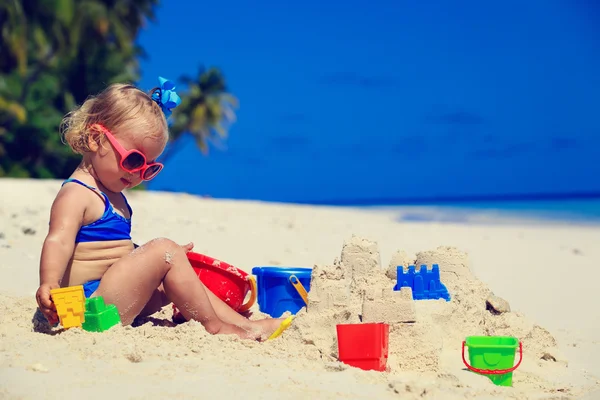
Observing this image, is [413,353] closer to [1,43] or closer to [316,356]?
[316,356]

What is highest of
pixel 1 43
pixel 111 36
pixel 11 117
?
pixel 111 36

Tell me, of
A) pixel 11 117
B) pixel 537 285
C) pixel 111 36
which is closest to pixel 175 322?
pixel 537 285

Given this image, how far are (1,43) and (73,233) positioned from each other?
21.1m

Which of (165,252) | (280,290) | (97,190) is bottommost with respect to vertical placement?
(280,290)

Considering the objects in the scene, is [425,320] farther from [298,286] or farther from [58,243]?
[58,243]

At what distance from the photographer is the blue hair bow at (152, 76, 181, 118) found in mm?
3727

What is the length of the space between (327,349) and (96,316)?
97 centimetres

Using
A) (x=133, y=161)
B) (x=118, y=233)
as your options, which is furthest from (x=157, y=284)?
(x=133, y=161)

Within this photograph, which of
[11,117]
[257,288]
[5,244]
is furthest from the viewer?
[11,117]

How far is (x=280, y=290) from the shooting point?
3943mm

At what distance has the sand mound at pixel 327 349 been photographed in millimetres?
2531

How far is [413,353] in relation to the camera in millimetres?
2916

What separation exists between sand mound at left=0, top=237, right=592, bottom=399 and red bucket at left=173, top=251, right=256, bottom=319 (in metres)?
0.30

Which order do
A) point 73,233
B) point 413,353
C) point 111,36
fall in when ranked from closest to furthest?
point 413,353, point 73,233, point 111,36
